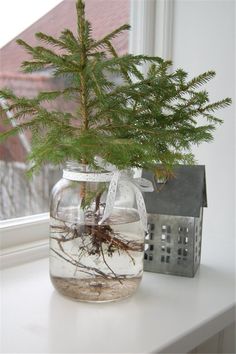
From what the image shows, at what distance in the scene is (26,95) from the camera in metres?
1.35

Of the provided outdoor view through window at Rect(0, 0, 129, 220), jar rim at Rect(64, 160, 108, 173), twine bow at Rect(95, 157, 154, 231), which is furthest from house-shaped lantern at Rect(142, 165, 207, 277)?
outdoor view through window at Rect(0, 0, 129, 220)

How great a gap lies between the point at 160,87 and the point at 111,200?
0.72 ft

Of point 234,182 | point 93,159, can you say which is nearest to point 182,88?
point 93,159

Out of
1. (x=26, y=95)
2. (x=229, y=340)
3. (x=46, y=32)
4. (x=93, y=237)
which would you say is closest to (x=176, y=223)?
(x=93, y=237)

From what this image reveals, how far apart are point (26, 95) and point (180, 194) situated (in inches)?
19.5

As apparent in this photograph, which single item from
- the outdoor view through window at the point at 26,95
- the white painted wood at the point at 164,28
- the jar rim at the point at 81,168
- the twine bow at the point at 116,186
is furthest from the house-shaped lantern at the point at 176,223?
the white painted wood at the point at 164,28

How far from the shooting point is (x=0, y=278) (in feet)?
A: 3.60

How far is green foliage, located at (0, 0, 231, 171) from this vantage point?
87cm

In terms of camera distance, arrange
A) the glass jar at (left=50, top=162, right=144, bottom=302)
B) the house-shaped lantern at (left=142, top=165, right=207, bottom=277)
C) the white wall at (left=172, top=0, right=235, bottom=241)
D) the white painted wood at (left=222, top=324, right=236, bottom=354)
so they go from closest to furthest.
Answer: the glass jar at (left=50, top=162, right=144, bottom=302), the house-shaped lantern at (left=142, top=165, right=207, bottom=277), the white painted wood at (left=222, top=324, right=236, bottom=354), the white wall at (left=172, top=0, right=235, bottom=241)

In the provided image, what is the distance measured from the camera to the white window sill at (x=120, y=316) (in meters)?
0.84

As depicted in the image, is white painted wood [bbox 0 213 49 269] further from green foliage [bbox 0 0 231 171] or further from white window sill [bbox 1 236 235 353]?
green foliage [bbox 0 0 231 171]

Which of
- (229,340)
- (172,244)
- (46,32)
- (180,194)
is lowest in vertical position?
(229,340)

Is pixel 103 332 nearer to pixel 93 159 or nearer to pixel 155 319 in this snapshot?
pixel 155 319

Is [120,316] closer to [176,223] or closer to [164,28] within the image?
[176,223]
